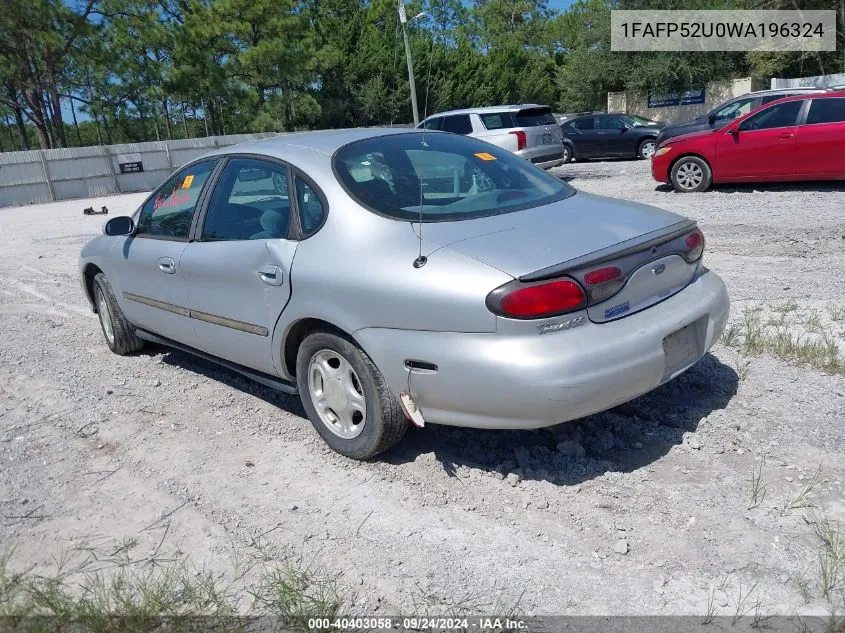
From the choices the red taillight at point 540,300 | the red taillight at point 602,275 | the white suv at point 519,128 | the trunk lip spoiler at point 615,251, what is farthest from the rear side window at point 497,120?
the red taillight at point 540,300

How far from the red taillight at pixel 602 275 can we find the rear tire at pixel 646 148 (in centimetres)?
1856

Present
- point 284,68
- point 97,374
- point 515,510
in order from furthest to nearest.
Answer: point 284,68
point 97,374
point 515,510

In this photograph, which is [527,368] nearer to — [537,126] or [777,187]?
[777,187]

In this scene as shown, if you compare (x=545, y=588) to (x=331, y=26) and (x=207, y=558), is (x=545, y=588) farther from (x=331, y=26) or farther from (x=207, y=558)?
(x=331, y=26)

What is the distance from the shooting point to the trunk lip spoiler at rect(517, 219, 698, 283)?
117 inches

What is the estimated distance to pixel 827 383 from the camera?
13.8ft

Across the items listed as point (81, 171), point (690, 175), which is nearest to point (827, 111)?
point (690, 175)

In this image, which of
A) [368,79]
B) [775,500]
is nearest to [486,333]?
[775,500]

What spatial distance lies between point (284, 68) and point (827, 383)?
3287 centimetres

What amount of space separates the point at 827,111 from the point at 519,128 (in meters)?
5.97

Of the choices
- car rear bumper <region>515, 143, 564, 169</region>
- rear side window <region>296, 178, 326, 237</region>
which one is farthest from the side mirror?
car rear bumper <region>515, 143, 564, 169</region>

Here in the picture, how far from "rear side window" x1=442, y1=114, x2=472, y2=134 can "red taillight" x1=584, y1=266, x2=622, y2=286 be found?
1296cm

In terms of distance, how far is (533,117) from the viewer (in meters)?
15.6

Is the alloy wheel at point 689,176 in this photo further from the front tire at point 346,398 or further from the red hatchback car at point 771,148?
the front tire at point 346,398
